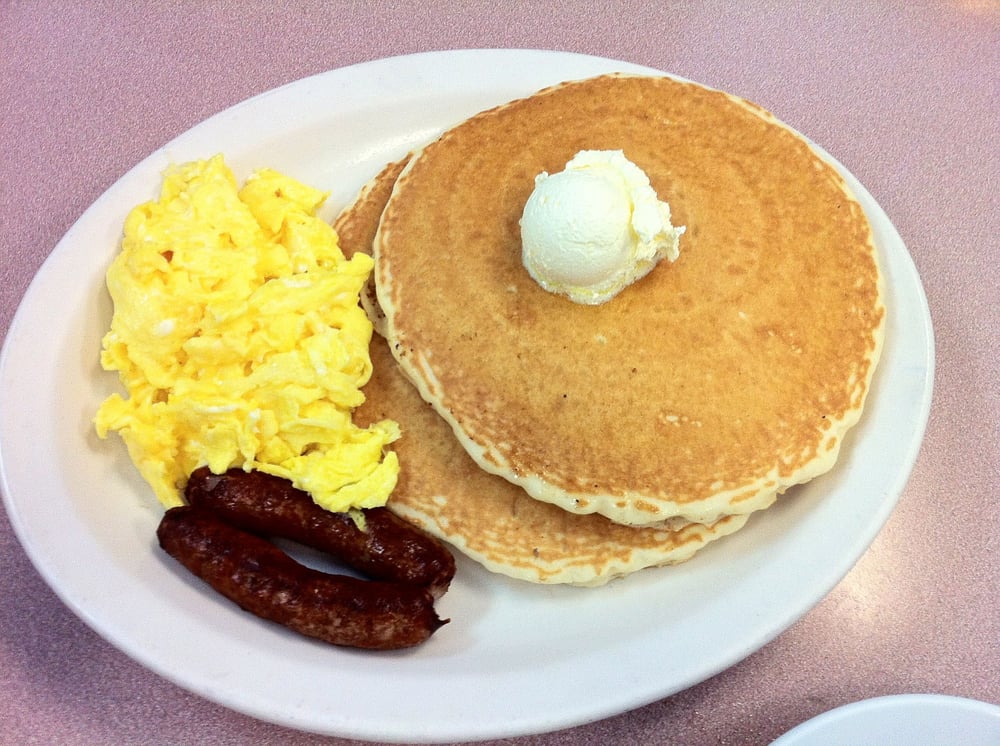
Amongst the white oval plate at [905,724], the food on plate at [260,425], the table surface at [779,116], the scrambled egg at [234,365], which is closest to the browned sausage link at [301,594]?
the food on plate at [260,425]

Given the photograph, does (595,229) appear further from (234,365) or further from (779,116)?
(779,116)

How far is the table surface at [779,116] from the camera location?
171cm

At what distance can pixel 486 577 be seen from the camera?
1.82 m

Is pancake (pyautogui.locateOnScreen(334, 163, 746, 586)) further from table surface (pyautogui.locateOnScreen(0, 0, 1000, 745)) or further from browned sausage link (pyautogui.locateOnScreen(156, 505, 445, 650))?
table surface (pyautogui.locateOnScreen(0, 0, 1000, 745))

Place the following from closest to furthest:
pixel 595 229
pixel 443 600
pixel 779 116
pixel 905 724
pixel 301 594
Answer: pixel 905 724
pixel 301 594
pixel 595 229
pixel 443 600
pixel 779 116

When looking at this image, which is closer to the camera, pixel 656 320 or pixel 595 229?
pixel 595 229

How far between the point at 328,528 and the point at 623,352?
0.82 meters

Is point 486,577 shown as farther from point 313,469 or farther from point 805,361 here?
point 805,361

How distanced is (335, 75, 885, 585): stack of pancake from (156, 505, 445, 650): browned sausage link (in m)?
0.24

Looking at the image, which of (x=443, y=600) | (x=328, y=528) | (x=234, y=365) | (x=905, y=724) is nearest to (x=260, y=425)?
(x=234, y=365)

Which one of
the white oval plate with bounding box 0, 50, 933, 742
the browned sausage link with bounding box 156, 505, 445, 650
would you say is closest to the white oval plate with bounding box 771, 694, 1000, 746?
the white oval plate with bounding box 0, 50, 933, 742

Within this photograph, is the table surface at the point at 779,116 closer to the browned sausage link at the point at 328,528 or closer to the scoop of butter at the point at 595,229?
the browned sausage link at the point at 328,528

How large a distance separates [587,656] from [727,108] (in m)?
1.57

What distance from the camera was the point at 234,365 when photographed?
1.82 meters
